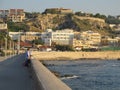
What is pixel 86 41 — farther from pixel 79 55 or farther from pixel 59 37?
pixel 79 55

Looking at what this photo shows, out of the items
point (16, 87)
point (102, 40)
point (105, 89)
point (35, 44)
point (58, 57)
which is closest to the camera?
point (16, 87)

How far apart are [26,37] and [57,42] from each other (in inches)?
447

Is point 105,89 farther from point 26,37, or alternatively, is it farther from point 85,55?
point 26,37

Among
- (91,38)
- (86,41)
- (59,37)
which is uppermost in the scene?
(59,37)

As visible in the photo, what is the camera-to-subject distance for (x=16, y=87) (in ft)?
47.5

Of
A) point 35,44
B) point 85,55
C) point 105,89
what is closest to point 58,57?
point 85,55

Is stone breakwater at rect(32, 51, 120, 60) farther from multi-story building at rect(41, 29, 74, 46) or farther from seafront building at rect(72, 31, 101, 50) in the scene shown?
multi-story building at rect(41, 29, 74, 46)

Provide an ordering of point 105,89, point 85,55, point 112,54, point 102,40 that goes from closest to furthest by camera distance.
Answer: point 105,89
point 85,55
point 112,54
point 102,40

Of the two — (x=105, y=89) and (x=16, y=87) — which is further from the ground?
(x=16, y=87)

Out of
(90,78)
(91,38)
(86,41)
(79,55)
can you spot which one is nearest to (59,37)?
(86,41)

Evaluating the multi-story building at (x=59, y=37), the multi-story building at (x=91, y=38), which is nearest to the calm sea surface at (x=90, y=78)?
the multi-story building at (x=59, y=37)

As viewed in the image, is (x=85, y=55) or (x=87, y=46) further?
(x=87, y=46)

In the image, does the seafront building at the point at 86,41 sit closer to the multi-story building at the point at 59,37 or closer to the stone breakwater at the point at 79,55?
the multi-story building at the point at 59,37

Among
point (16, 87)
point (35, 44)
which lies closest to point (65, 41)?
point (35, 44)
